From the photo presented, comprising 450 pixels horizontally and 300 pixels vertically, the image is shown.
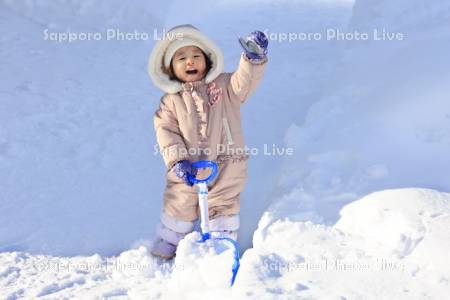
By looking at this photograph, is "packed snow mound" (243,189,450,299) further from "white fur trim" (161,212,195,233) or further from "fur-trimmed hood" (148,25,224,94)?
"fur-trimmed hood" (148,25,224,94)

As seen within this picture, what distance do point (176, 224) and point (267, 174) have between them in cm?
84

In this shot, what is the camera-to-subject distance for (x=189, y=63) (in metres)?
2.74

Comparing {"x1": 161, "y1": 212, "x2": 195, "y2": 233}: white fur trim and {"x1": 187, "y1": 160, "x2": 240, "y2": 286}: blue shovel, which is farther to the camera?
{"x1": 161, "y1": 212, "x2": 195, "y2": 233}: white fur trim

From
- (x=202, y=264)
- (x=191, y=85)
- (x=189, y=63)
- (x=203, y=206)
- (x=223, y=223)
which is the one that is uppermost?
(x=189, y=63)

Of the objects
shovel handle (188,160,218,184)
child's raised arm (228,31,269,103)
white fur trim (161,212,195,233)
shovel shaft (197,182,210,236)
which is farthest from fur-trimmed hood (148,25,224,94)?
white fur trim (161,212,195,233)

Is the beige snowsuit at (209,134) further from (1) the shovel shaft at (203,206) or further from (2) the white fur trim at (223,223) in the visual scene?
(1) the shovel shaft at (203,206)

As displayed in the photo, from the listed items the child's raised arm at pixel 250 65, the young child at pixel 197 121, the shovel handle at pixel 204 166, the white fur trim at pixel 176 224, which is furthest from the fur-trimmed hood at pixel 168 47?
the white fur trim at pixel 176 224

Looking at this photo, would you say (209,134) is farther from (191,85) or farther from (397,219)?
(397,219)

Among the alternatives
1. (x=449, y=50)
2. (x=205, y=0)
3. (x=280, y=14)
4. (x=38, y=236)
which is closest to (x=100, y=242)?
(x=38, y=236)

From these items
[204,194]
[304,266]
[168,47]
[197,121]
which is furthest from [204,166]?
[304,266]

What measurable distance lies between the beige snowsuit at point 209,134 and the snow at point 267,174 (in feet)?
0.85

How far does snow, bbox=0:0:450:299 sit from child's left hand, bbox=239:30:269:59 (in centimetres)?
65

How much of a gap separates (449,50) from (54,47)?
3399 millimetres

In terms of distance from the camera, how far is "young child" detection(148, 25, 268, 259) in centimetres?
274
